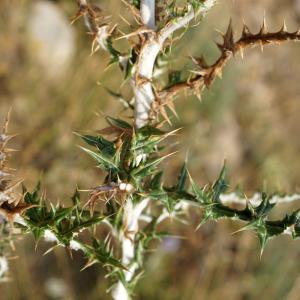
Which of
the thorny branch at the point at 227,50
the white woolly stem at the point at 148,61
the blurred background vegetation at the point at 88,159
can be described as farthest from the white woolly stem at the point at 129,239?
the blurred background vegetation at the point at 88,159

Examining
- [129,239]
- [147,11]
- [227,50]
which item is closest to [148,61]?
[147,11]

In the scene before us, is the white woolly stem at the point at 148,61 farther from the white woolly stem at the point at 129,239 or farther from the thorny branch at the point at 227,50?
the white woolly stem at the point at 129,239

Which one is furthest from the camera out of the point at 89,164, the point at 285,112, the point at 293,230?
the point at 285,112

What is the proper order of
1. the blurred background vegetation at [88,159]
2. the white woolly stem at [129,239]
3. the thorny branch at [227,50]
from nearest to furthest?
the thorny branch at [227,50]
the white woolly stem at [129,239]
the blurred background vegetation at [88,159]

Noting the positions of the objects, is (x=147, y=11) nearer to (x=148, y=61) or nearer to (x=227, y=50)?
(x=148, y=61)

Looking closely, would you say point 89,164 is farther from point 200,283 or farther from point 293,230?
point 293,230

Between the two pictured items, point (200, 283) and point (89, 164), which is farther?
point (200, 283)

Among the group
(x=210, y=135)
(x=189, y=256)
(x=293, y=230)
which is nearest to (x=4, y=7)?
(x=210, y=135)

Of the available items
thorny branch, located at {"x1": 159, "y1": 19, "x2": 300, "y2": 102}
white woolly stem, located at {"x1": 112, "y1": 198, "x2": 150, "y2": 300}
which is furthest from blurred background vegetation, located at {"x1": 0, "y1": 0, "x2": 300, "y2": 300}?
thorny branch, located at {"x1": 159, "y1": 19, "x2": 300, "y2": 102}
